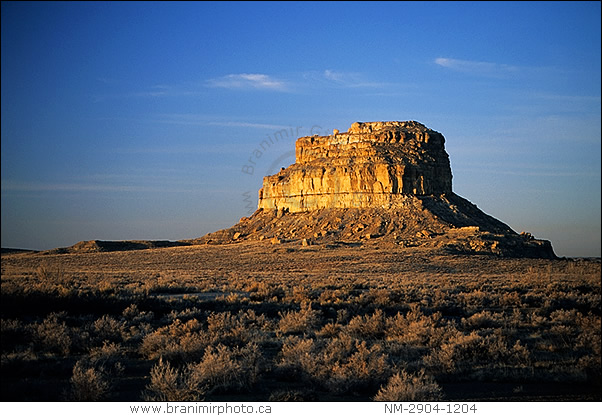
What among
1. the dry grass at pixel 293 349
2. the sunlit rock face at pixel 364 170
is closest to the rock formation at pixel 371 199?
the sunlit rock face at pixel 364 170

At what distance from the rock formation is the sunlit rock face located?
0.13m

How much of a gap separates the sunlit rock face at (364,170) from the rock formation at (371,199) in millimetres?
134

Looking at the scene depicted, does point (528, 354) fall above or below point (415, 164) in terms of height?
below

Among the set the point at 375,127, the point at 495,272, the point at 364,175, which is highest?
the point at 375,127

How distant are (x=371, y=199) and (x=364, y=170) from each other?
14.2 ft

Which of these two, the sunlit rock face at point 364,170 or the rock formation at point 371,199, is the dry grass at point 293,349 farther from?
the sunlit rock face at point 364,170

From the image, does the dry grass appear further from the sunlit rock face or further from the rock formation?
the sunlit rock face

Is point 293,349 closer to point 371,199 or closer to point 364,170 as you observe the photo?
point 371,199

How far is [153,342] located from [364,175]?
70.2 metres

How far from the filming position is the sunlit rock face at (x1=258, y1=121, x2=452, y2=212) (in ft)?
263

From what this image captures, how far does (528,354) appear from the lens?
12180 millimetres
